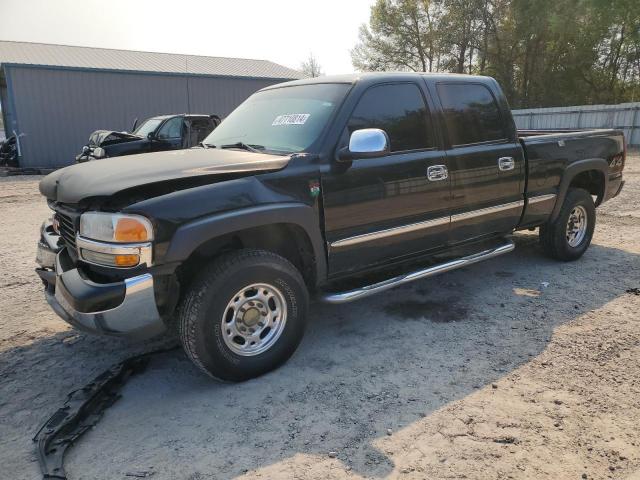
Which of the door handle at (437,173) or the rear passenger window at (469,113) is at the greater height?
the rear passenger window at (469,113)

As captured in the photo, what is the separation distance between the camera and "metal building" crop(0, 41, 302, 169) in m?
17.7

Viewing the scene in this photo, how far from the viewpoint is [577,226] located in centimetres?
587

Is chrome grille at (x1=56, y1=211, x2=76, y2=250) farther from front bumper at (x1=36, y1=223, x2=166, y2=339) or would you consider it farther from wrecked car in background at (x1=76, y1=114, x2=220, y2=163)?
wrecked car in background at (x1=76, y1=114, x2=220, y2=163)

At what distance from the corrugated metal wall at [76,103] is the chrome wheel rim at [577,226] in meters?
17.1

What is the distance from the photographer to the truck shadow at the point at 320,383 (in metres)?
2.68

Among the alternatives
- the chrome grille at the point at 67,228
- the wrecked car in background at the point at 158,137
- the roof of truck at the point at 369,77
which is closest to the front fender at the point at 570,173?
the roof of truck at the point at 369,77

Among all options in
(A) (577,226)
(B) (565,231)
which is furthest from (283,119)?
(A) (577,226)

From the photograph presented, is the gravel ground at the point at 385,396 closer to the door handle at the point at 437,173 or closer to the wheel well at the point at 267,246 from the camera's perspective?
the wheel well at the point at 267,246

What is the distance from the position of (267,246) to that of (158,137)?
8.89 m

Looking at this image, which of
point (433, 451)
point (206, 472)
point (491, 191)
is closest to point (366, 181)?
point (491, 191)

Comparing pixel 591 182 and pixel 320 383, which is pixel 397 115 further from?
pixel 591 182

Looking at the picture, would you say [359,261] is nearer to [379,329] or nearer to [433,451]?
[379,329]

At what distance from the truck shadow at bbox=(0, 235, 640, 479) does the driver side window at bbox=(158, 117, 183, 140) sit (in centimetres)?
834

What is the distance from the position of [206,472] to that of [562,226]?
14.9 feet
